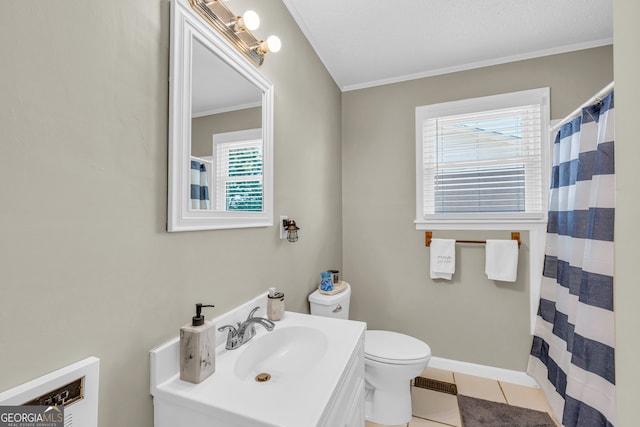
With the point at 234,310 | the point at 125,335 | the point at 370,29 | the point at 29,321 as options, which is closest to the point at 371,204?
the point at 370,29

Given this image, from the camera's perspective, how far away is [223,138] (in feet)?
3.80

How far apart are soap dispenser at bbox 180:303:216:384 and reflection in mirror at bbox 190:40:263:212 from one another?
404mm

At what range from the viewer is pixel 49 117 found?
0.62 metres

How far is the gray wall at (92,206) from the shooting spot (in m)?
0.57

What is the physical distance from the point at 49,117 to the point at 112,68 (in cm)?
22

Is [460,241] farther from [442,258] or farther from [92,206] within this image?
[92,206]

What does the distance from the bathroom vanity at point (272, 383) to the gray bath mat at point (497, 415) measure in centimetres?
99

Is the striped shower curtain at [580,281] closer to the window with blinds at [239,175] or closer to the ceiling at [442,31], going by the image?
the ceiling at [442,31]

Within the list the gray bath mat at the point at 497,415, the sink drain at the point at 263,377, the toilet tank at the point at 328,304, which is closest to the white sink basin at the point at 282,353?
the sink drain at the point at 263,377

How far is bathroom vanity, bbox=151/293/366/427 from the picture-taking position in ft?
2.44

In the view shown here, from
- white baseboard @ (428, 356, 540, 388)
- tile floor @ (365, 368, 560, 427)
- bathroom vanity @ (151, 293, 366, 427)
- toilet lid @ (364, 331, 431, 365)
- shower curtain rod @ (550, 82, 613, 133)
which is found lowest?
tile floor @ (365, 368, 560, 427)

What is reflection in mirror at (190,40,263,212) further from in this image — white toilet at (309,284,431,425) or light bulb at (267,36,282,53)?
white toilet at (309,284,431,425)

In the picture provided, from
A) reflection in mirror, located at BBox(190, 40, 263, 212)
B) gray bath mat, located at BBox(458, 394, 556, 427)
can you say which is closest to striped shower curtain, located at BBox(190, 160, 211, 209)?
reflection in mirror, located at BBox(190, 40, 263, 212)

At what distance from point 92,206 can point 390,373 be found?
163cm
